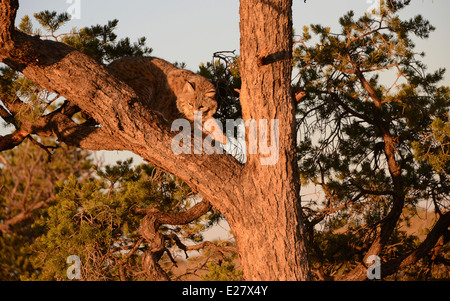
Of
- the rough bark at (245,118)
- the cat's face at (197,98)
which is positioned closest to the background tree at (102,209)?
the rough bark at (245,118)

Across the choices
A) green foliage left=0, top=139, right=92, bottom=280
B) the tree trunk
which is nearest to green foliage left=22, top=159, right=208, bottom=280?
the tree trunk

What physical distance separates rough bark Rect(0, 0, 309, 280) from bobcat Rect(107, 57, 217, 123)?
1.50 meters

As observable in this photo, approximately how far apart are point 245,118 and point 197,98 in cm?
183

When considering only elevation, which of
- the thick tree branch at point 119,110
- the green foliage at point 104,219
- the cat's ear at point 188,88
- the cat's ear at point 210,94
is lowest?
the green foliage at point 104,219

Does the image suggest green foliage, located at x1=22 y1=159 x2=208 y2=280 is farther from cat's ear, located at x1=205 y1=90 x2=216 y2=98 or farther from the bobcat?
cat's ear, located at x1=205 y1=90 x2=216 y2=98

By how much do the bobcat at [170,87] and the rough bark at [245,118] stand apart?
4.93 ft

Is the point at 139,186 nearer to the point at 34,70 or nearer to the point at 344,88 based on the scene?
the point at 34,70

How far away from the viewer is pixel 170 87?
595cm

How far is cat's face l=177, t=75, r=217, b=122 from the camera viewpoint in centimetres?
584

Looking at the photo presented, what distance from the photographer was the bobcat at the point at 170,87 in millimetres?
5758

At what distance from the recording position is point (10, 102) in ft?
17.1

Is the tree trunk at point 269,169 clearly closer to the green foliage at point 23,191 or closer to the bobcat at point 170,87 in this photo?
the bobcat at point 170,87
